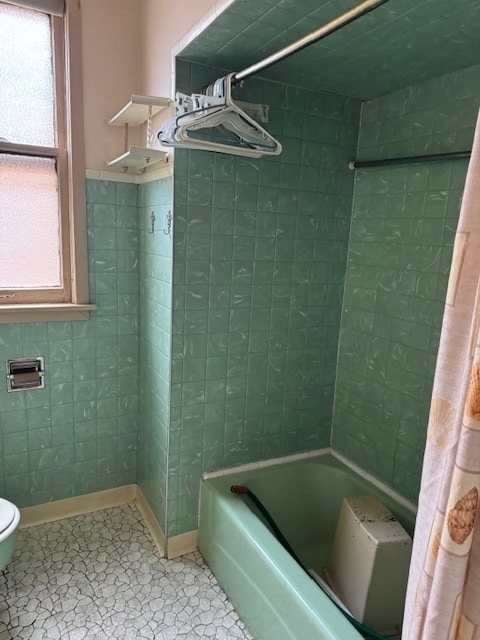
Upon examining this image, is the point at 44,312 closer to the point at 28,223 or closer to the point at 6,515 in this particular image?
the point at 28,223

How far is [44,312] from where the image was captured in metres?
1.96

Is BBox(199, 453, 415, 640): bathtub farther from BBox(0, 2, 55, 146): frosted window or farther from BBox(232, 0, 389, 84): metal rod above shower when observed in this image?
BBox(0, 2, 55, 146): frosted window

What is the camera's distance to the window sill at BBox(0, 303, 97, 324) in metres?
1.89

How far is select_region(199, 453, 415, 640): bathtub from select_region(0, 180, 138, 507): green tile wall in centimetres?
64

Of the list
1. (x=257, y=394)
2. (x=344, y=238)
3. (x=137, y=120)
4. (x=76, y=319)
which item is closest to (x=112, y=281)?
(x=76, y=319)

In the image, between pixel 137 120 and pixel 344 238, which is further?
pixel 344 238

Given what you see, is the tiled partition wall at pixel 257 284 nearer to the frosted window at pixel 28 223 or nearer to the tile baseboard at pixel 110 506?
the tile baseboard at pixel 110 506

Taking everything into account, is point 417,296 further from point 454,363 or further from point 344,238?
point 454,363

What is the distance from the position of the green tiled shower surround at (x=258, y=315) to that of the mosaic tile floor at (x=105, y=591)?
19cm

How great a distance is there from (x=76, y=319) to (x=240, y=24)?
1.39 m

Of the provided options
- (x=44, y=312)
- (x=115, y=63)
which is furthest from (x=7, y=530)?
(x=115, y=63)

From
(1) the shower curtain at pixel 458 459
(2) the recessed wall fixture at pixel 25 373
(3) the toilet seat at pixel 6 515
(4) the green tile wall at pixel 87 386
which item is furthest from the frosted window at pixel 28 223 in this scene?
(1) the shower curtain at pixel 458 459

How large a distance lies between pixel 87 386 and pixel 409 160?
5.83ft

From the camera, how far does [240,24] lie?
1.32 m
